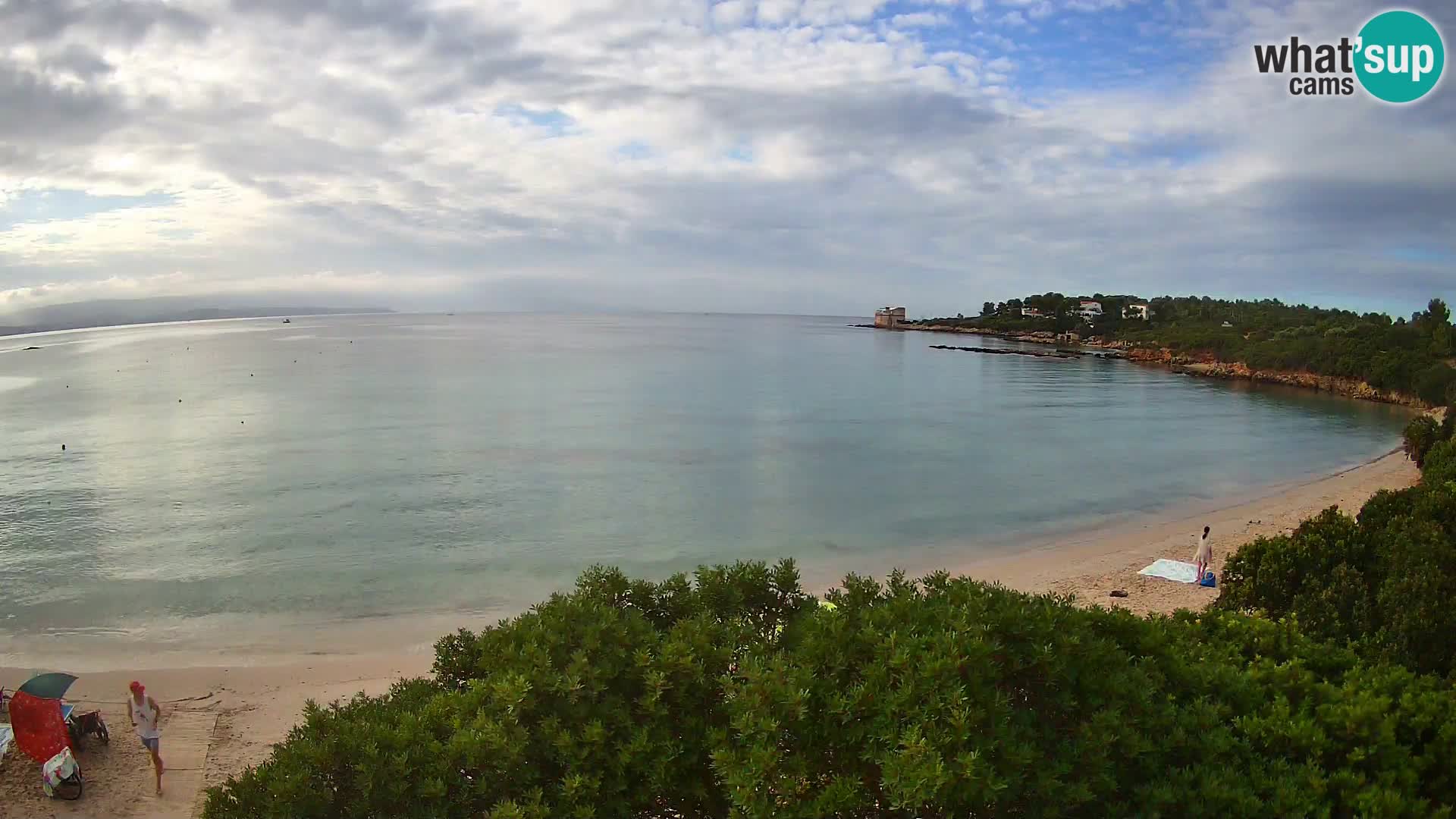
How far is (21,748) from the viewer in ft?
32.0

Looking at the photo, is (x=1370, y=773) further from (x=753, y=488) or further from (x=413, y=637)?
(x=753, y=488)

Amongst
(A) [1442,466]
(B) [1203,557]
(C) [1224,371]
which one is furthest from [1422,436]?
(C) [1224,371]

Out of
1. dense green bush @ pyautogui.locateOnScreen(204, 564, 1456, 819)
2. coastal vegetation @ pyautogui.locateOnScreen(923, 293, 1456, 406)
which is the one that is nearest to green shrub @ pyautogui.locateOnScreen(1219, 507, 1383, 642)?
dense green bush @ pyautogui.locateOnScreen(204, 564, 1456, 819)

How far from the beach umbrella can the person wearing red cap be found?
130cm

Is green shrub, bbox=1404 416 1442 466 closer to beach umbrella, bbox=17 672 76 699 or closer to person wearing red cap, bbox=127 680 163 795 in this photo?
person wearing red cap, bbox=127 680 163 795

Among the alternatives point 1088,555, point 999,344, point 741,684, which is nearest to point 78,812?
point 741,684

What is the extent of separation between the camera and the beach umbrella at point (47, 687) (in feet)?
32.9

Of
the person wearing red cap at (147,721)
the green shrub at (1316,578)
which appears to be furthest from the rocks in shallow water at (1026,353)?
the person wearing red cap at (147,721)

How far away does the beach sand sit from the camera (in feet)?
31.2

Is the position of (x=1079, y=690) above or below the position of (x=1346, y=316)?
below

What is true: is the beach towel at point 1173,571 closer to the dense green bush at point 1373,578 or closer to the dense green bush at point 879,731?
the dense green bush at point 1373,578

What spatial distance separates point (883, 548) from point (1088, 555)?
528 cm

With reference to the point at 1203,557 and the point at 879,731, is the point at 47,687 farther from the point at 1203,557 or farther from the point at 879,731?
the point at 1203,557

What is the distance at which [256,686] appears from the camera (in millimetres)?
13188
